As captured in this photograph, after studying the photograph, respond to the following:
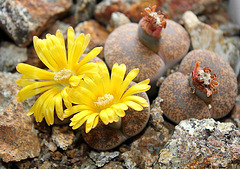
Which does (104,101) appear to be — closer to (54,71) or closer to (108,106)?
(108,106)

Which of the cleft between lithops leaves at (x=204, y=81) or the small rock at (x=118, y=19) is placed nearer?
the cleft between lithops leaves at (x=204, y=81)

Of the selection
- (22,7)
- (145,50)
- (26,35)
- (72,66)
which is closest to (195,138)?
(145,50)

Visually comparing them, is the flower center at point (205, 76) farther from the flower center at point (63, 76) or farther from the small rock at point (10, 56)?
the small rock at point (10, 56)

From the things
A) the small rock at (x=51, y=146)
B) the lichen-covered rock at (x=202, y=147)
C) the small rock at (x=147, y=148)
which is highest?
the lichen-covered rock at (x=202, y=147)

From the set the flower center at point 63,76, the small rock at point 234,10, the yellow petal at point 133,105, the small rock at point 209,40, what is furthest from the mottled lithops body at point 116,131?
the small rock at point 234,10

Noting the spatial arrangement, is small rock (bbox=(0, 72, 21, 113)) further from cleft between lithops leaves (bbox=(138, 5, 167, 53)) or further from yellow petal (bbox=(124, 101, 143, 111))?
cleft between lithops leaves (bbox=(138, 5, 167, 53))

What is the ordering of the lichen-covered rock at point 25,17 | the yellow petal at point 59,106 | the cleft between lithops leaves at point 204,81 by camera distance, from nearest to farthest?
the yellow petal at point 59,106
the cleft between lithops leaves at point 204,81
the lichen-covered rock at point 25,17

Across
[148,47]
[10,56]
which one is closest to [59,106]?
[148,47]

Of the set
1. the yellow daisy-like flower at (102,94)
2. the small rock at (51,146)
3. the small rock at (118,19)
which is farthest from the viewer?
the small rock at (118,19)
